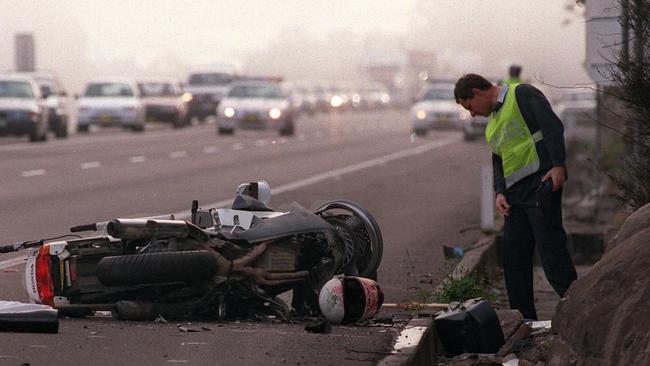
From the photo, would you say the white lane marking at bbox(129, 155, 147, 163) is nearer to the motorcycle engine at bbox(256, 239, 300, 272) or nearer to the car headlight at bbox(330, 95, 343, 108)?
the motorcycle engine at bbox(256, 239, 300, 272)

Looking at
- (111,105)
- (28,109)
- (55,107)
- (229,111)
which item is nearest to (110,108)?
(111,105)

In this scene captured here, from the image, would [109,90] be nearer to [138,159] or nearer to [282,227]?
[138,159]

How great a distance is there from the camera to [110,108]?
159ft

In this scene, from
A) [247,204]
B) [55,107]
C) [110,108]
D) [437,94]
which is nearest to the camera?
[247,204]

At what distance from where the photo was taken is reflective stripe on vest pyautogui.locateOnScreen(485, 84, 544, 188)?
32.5ft

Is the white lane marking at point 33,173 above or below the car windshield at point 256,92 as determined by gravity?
above

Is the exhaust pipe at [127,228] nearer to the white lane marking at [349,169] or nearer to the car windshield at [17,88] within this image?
the white lane marking at [349,169]

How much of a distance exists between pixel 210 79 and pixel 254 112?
17961mm

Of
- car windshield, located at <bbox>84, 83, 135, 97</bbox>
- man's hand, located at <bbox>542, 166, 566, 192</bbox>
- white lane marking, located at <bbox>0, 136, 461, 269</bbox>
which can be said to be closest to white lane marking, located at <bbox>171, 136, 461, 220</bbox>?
white lane marking, located at <bbox>0, 136, 461, 269</bbox>

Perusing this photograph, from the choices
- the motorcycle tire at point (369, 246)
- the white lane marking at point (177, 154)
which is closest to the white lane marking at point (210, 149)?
the white lane marking at point (177, 154)

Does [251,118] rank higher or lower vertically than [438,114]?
higher

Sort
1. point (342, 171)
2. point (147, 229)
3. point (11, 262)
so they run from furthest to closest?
point (342, 171) → point (11, 262) → point (147, 229)

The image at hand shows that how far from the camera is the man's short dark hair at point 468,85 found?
9773mm

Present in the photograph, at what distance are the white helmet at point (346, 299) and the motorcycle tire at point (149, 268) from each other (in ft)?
2.50
